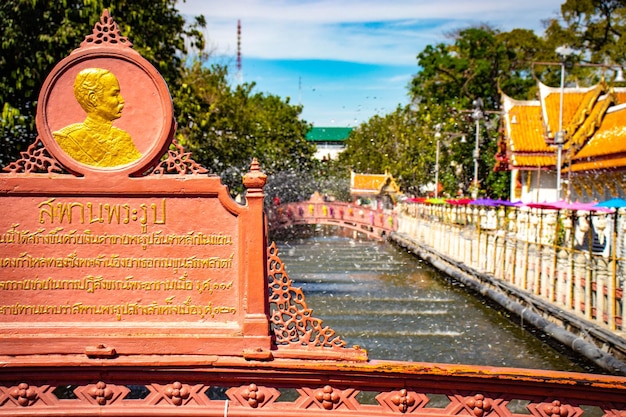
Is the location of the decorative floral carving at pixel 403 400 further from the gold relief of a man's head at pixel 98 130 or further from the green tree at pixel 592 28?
the green tree at pixel 592 28

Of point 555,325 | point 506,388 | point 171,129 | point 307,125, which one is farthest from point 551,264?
point 307,125

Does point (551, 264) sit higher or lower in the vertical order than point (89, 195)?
lower

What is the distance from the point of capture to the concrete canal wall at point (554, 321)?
9.77 metres

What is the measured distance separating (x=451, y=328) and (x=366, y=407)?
952 centimetres

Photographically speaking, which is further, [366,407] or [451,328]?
[451,328]

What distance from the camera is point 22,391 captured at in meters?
5.37

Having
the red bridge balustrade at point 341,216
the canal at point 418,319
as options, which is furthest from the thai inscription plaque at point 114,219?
the red bridge balustrade at point 341,216

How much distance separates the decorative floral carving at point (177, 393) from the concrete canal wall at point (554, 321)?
6326mm

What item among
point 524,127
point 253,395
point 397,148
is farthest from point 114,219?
point 397,148

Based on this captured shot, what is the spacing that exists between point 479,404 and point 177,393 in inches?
89.2

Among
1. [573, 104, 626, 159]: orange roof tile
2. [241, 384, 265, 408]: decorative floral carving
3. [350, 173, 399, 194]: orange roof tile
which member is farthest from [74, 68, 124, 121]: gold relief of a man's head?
[350, 173, 399, 194]: orange roof tile

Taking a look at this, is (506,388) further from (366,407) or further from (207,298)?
(207,298)

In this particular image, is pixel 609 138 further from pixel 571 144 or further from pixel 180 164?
pixel 180 164

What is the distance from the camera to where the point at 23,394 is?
17.6 ft
